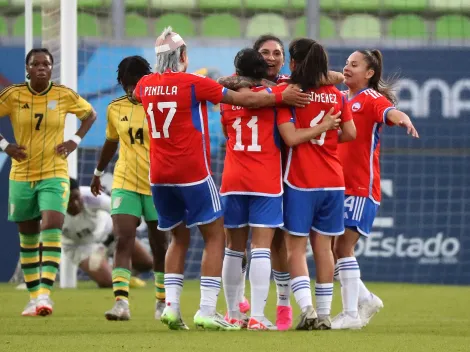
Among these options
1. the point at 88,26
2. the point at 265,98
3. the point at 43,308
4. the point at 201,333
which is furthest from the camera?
the point at 88,26

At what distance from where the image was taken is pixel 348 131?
7367mm

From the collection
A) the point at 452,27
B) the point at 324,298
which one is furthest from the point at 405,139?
the point at 324,298

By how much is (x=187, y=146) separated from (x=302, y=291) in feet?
3.76

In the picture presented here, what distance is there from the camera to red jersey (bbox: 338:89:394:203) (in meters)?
7.76

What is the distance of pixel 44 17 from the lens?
43.9ft

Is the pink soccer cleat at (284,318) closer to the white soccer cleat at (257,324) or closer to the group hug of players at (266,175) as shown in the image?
the group hug of players at (266,175)

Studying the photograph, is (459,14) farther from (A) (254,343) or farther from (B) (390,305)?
(A) (254,343)

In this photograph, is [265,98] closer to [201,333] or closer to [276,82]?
[276,82]

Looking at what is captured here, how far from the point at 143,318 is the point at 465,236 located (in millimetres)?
6880

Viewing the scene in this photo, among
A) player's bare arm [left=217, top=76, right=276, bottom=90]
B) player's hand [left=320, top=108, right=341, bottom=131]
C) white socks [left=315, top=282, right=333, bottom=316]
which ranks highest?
player's bare arm [left=217, top=76, right=276, bottom=90]

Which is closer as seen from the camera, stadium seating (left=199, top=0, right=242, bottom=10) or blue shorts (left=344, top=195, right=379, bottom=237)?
blue shorts (left=344, top=195, right=379, bottom=237)

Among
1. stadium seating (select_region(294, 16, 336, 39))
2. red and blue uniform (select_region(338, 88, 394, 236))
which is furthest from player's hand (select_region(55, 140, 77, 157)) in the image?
stadium seating (select_region(294, 16, 336, 39))

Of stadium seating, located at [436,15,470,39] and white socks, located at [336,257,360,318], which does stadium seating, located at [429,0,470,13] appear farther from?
white socks, located at [336,257,360,318]

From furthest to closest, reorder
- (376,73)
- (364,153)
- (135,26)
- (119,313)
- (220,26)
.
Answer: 1. (220,26)
2. (135,26)
3. (119,313)
4. (376,73)
5. (364,153)
